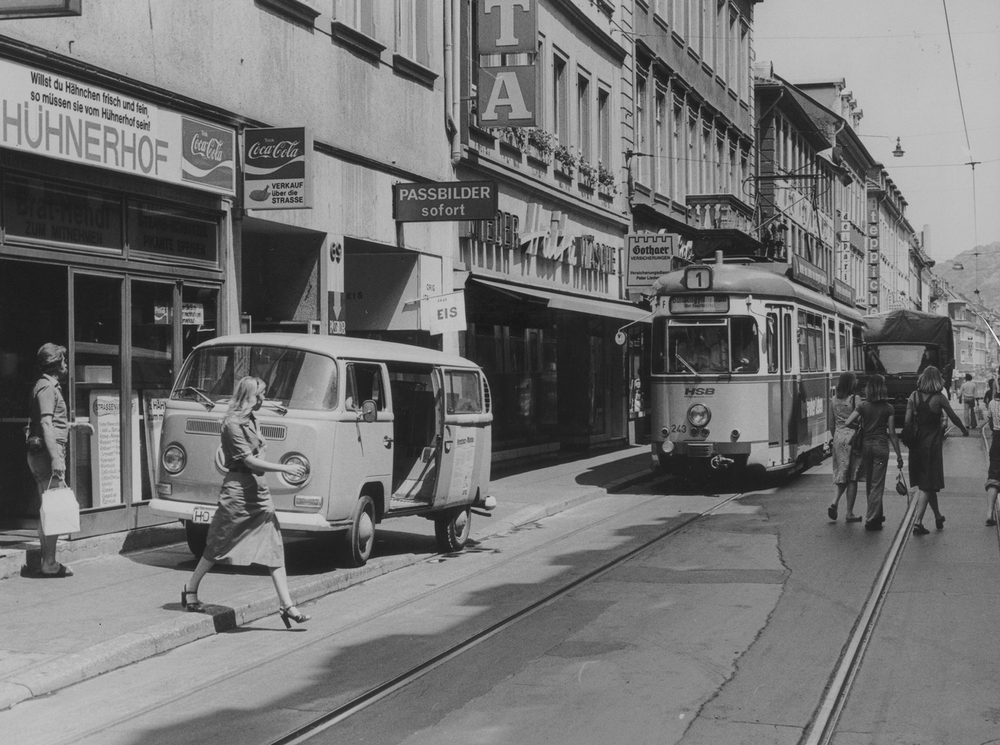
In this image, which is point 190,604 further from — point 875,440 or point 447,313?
point 875,440

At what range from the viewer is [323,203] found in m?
16.9

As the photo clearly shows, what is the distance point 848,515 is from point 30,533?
30.0 ft

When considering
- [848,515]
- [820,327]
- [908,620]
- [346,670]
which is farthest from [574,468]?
[346,670]

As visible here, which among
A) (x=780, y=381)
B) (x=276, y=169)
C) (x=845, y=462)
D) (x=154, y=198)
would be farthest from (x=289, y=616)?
(x=780, y=381)

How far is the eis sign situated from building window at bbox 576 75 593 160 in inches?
275

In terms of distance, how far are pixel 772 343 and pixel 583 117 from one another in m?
10.1

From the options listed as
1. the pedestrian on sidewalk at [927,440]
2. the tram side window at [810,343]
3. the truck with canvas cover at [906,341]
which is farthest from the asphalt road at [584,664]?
the truck with canvas cover at [906,341]

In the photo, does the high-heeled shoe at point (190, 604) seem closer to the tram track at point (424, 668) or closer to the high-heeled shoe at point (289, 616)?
the high-heeled shoe at point (289, 616)

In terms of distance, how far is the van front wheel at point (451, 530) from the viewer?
44.5 ft

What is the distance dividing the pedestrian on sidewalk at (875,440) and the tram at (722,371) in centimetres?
430

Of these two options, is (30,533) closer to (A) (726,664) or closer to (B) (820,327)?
(A) (726,664)

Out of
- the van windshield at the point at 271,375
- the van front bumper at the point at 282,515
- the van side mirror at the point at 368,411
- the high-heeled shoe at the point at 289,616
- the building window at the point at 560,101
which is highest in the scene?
the building window at the point at 560,101

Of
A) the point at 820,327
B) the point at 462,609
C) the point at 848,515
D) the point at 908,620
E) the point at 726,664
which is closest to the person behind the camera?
the point at 726,664

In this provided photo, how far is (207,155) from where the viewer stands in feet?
46.5
